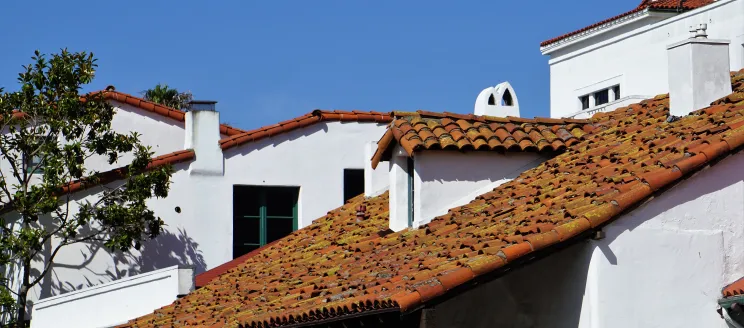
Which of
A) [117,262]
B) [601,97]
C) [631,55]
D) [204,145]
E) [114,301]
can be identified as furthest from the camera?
[601,97]

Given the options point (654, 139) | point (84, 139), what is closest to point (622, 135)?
point (654, 139)

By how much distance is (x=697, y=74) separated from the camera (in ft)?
56.3

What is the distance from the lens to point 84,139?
92.0 ft

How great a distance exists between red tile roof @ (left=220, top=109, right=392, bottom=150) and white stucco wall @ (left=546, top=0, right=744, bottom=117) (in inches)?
230

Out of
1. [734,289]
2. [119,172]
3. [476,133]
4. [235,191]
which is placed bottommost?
[734,289]

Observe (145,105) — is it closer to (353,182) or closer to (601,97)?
(353,182)

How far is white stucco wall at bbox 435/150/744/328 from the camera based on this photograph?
46.6 feet

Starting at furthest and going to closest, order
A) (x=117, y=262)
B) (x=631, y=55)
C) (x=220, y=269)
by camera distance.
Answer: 1. (x=631, y=55)
2. (x=117, y=262)
3. (x=220, y=269)

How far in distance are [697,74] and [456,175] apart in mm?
3190

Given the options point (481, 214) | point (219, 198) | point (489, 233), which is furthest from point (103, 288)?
point (489, 233)

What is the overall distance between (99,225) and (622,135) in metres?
11.3

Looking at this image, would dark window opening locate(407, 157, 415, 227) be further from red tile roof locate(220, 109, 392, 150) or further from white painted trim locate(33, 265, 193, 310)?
red tile roof locate(220, 109, 392, 150)

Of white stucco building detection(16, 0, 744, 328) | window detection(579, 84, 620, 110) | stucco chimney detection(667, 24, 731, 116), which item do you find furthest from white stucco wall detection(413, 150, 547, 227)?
window detection(579, 84, 620, 110)

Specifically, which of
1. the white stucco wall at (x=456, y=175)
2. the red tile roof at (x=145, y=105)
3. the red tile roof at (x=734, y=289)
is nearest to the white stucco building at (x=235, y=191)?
the red tile roof at (x=145, y=105)
